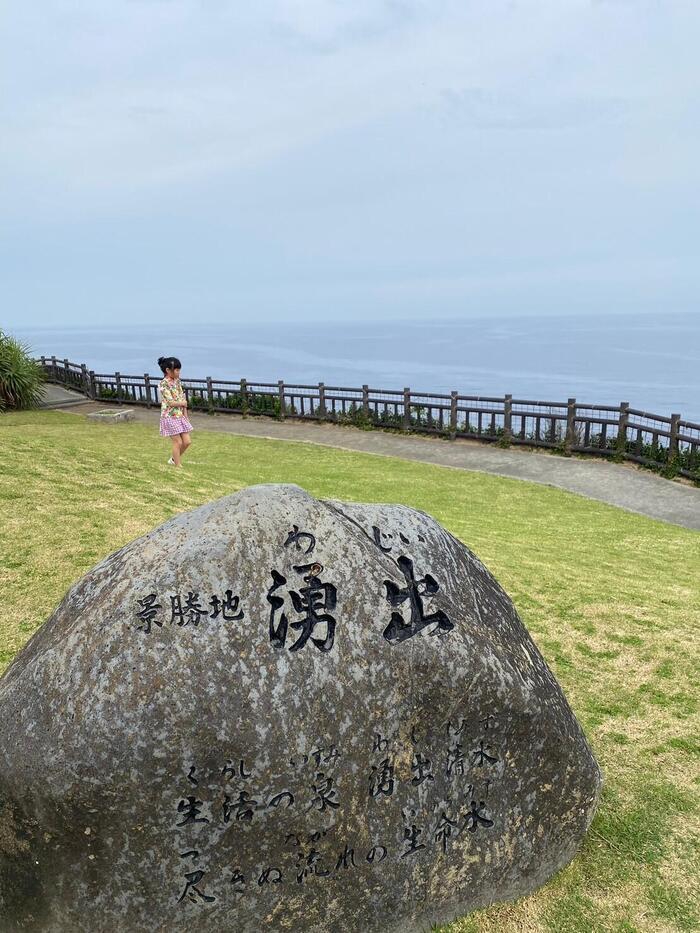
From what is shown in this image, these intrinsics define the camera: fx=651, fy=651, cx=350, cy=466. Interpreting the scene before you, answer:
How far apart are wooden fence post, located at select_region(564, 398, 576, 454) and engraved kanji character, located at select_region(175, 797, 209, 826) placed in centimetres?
1445

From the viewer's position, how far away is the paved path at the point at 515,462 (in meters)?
11.9

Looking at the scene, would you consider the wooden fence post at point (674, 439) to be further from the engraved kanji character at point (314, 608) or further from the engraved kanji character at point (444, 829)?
the engraved kanji character at point (314, 608)

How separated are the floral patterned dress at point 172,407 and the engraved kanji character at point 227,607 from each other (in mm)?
7850

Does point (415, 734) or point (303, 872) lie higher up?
point (415, 734)

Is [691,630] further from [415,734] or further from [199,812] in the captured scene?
[199,812]

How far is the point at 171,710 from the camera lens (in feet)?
8.14

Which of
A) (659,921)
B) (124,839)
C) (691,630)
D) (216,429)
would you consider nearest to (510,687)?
(659,921)

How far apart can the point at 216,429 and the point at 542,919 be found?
1668 cm

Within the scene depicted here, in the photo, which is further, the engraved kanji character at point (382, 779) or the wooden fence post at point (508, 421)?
the wooden fence post at point (508, 421)

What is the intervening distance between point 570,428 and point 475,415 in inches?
101


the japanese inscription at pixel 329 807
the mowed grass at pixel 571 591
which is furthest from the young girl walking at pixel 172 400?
the japanese inscription at pixel 329 807

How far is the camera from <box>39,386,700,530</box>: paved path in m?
11.9

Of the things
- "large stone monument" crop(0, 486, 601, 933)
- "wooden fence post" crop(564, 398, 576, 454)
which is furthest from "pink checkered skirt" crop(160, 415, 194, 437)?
"wooden fence post" crop(564, 398, 576, 454)

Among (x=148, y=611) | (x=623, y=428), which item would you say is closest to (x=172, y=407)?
(x=148, y=611)
